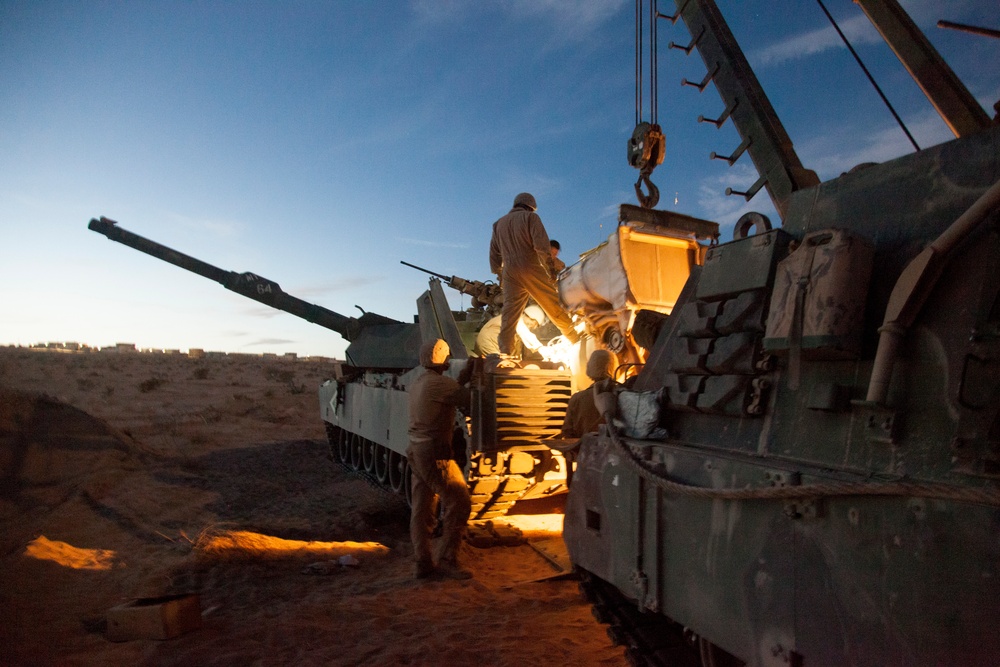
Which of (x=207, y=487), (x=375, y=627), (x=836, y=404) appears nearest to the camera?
(x=836, y=404)

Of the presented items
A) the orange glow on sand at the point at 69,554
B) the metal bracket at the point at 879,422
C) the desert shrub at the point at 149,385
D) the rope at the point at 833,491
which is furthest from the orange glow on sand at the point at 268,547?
the desert shrub at the point at 149,385

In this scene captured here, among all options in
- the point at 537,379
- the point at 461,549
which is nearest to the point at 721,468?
the point at 537,379

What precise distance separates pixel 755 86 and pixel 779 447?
229 inches

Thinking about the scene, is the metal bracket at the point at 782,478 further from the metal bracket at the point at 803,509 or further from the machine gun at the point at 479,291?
the machine gun at the point at 479,291

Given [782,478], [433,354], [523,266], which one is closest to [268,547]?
[433,354]

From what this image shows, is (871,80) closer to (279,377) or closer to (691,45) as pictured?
(691,45)

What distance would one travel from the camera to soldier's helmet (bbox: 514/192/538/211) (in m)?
6.25

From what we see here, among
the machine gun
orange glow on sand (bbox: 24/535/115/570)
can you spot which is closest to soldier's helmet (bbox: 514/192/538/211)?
the machine gun

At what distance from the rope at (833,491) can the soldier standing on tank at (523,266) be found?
3.51 m

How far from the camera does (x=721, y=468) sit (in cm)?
231

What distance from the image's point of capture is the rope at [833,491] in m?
1.54

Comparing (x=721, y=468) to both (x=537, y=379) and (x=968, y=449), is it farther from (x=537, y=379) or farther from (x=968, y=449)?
(x=537, y=379)

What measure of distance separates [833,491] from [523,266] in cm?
432

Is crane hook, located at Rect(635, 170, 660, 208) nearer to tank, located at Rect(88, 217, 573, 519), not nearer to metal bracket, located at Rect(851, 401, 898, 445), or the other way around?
tank, located at Rect(88, 217, 573, 519)
